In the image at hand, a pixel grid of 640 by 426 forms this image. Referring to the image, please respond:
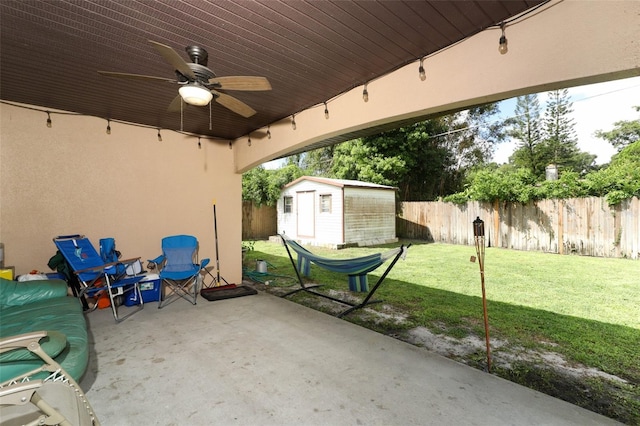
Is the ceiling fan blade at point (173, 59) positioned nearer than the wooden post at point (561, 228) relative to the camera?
Yes

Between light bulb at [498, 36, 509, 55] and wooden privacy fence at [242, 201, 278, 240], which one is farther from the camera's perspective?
wooden privacy fence at [242, 201, 278, 240]

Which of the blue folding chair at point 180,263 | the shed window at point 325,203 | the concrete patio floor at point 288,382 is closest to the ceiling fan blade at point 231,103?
the concrete patio floor at point 288,382

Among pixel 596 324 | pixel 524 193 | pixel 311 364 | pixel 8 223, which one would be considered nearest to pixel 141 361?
pixel 311 364

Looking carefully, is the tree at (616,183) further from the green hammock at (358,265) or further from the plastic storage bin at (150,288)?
the plastic storage bin at (150,288)

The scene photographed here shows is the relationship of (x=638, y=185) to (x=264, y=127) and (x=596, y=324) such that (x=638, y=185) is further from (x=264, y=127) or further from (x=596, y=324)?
(x=264, y=127)

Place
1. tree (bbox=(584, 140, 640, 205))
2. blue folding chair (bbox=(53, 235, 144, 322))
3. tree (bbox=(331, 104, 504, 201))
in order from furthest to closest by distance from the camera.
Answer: tree (bbox=(331, 104, 504, 201))
tree (bbox=(584, 140, 640, 205))
blue folding chair (bbox=(53, 235, 144, 322))

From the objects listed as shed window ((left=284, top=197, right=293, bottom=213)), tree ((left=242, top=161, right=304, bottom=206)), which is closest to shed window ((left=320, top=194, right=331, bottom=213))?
shed window ((left=284, top=197, right=293, bottom=213))

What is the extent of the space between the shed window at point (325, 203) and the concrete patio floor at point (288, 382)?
7.64 m

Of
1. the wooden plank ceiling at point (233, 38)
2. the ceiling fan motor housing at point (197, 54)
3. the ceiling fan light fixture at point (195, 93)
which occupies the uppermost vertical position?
the wooden plank ceiling at point (233, 38)

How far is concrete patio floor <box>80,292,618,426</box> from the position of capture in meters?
1.82

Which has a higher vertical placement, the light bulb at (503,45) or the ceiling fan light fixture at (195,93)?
the light bulb at (503,45)

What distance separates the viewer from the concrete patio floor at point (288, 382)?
5.97 feet

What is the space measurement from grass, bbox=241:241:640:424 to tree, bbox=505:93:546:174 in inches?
489

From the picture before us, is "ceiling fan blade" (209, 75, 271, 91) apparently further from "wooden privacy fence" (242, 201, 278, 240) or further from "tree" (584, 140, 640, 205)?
"wooden privacy fence" (242, 201, 278, 240)
